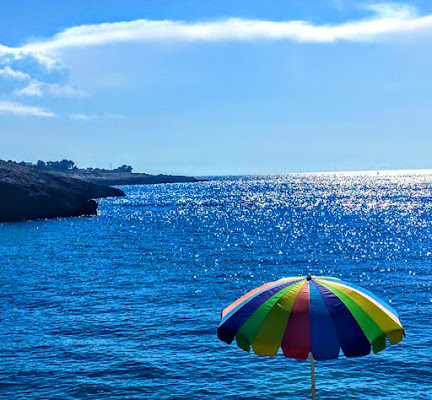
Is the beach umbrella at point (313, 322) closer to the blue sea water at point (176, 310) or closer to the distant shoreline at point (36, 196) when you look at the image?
the blue sea water at point (176, 310)

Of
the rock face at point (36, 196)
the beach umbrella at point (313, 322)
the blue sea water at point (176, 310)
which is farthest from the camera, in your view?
the rock face at point (36, 196)

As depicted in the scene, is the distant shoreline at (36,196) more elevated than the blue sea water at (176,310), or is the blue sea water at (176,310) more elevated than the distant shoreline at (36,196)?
the distant shoreline at (36,196)

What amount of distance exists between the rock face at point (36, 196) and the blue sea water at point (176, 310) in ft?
89.4

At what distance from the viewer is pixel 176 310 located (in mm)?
36469

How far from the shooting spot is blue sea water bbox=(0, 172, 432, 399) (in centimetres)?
2353

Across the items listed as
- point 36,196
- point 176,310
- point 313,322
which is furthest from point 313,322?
point 36,196

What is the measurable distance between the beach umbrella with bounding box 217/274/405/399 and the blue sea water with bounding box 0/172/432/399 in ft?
46.8

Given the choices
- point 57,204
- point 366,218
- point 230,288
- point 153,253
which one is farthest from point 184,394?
point 57,204

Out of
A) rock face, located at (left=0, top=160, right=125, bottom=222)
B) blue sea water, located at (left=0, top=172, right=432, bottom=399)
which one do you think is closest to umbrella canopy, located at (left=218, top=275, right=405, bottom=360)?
blue sea water, located at (left=0, top=172, right=432, bottom=399)

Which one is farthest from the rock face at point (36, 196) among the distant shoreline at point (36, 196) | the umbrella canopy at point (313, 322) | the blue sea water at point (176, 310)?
the umbrella canopy at point (313, 322)

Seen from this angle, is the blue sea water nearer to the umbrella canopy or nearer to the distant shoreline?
the umbrella canopy

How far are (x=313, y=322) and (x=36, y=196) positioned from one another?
A: 121m

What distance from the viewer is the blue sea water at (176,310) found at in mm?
23531

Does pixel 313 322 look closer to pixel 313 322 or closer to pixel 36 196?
pixel 313 322
